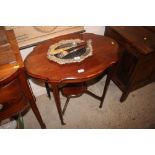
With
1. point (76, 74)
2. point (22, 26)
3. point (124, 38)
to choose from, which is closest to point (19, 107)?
point (76, 74)

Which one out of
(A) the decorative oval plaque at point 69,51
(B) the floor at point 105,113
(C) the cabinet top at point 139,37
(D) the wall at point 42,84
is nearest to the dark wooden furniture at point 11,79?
(A) the decorative oval plaque at point 69,51

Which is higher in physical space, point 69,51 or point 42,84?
point 69,51

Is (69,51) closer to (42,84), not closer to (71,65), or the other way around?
(71,65)

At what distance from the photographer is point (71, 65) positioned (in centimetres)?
118

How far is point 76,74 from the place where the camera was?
1.12 meters

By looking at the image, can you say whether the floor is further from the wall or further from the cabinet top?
the cabinet top

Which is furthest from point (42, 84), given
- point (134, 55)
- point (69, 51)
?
point (134, 55)

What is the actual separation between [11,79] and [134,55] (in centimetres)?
103

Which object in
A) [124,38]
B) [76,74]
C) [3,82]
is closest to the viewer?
[3,82]

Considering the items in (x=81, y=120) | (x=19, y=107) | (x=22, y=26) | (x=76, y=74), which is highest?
(x=22, y=26)

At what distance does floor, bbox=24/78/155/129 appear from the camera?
67.5 inches
